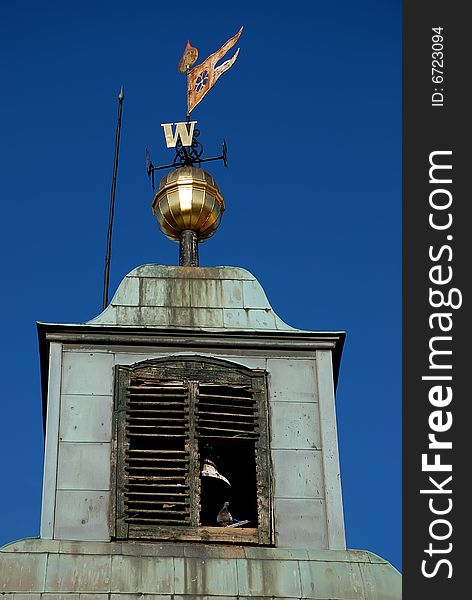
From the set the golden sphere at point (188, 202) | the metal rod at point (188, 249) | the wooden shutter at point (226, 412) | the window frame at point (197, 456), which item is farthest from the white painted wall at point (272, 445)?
the golden sphere at point (188, 202)

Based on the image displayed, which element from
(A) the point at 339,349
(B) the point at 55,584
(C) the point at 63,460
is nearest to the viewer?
(B) the point at 55,584

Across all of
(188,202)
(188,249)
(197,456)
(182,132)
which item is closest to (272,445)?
(197,456)

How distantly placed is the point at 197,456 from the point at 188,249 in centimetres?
448

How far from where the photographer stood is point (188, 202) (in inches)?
1115

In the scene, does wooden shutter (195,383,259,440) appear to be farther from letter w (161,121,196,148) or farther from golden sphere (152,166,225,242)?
letter w (161,121,196,148)

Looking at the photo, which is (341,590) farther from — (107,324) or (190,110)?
(190,110)

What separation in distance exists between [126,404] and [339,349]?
10.2ft

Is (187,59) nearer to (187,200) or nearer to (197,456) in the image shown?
(187,200)

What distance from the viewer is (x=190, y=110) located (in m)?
29.3

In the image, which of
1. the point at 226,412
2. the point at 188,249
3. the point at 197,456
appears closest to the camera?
the point at 197,456

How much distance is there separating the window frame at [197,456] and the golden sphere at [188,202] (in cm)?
359

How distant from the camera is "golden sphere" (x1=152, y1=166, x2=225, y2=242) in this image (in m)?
28.3

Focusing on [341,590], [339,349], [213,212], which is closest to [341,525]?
[341,590]

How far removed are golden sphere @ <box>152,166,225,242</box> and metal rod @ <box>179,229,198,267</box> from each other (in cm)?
11
